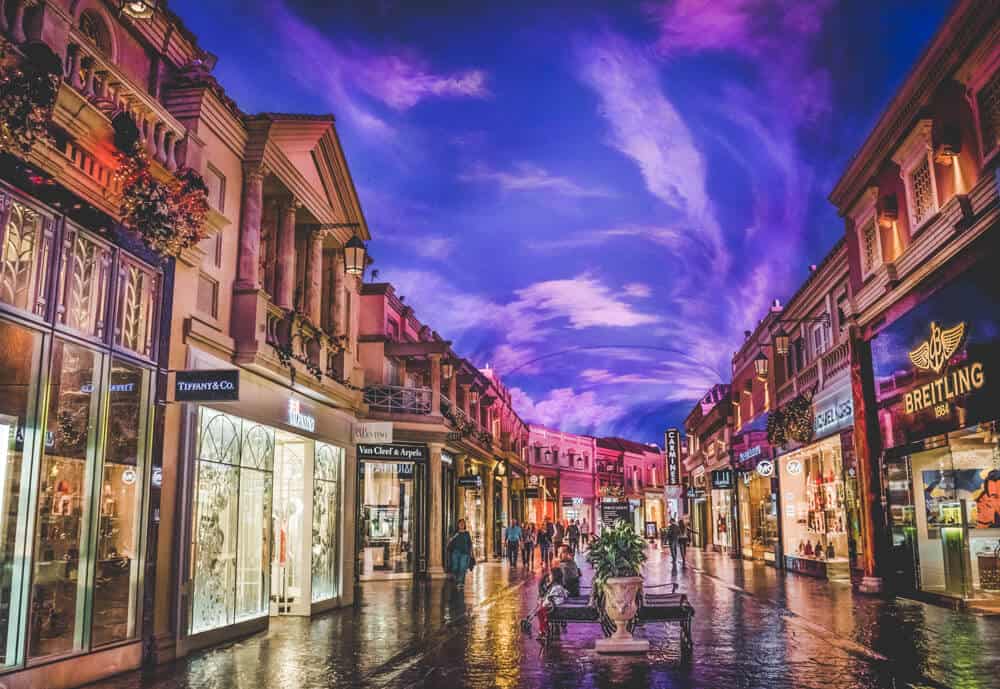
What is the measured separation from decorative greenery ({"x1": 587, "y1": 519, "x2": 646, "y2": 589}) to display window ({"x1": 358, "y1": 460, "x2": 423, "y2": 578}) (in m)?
16.4

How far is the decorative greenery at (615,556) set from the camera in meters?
11.9

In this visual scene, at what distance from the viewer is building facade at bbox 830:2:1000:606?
14438 millimetres

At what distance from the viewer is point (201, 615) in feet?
40.5

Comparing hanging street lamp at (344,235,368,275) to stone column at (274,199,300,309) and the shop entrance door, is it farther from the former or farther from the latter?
the shop entrance door

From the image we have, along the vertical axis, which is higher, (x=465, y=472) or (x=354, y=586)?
(x=465, y=472)

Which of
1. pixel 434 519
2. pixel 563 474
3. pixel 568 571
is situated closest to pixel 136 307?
pixel 568 571

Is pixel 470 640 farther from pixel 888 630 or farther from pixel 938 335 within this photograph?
pixel 938 335

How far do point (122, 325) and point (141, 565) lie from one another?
2.93 m

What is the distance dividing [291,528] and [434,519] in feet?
36.0

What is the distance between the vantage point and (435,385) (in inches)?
1101

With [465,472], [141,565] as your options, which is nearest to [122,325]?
[141,565]

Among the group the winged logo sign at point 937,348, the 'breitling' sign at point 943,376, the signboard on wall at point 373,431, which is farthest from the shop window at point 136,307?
the winged logo sign at point 937,348

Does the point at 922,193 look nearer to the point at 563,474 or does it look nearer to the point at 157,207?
the point at 157,207

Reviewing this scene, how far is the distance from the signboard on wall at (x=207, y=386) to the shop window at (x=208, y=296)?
65.5 inches
